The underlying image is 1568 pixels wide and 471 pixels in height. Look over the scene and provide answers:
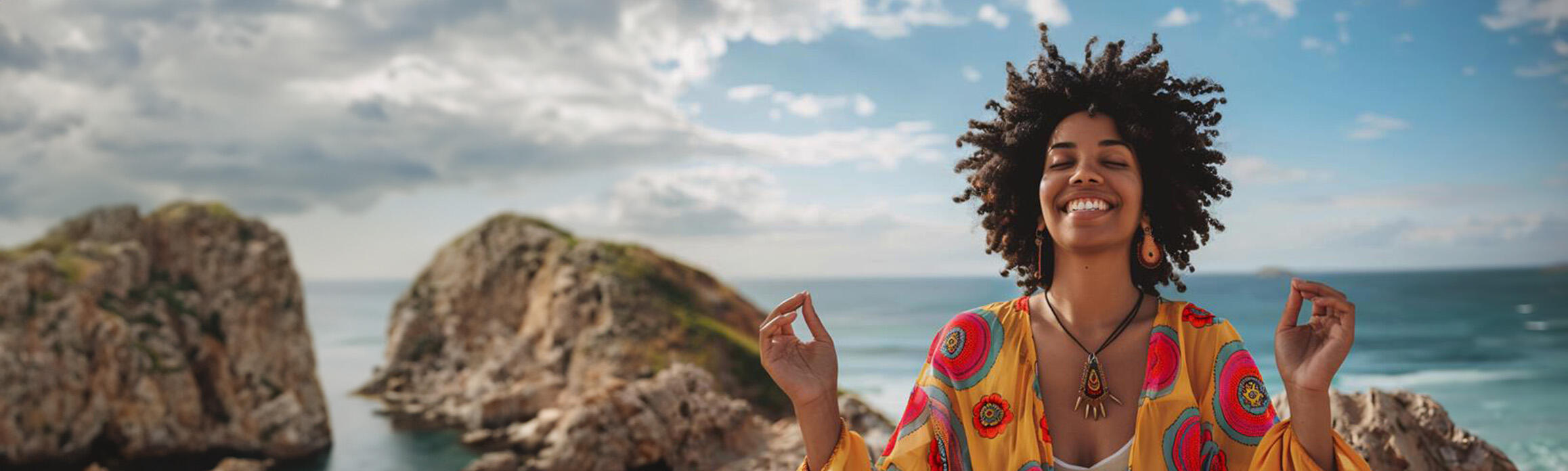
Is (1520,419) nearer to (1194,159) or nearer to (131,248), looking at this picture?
(1194,159)

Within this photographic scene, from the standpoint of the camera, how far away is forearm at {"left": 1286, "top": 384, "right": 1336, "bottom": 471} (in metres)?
2.75

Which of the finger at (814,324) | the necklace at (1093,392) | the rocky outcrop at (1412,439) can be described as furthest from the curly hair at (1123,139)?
the rocky outcrop at (1412,439)

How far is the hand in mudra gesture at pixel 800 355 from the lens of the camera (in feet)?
9.94

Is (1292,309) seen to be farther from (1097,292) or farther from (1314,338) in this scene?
(1097,292)

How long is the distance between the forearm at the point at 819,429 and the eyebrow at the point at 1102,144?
4.31 ft

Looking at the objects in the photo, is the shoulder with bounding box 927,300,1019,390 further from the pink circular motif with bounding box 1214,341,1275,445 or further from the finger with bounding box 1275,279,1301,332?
the finger with bounding box 1275,279,1301,332

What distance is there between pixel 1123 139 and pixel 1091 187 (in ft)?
0.91

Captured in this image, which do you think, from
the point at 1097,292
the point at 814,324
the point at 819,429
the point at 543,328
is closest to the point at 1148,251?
the point at 1097,292

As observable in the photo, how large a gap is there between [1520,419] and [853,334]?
42890 millimetres

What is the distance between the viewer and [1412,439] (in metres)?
5.94

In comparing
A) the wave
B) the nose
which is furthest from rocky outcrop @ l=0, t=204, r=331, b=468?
the wave

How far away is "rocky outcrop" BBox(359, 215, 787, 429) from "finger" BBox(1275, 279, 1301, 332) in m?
25.5

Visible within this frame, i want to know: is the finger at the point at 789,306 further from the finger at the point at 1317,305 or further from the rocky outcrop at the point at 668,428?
the rocky outcrop at the point at 668,428

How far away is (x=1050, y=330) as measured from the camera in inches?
135
